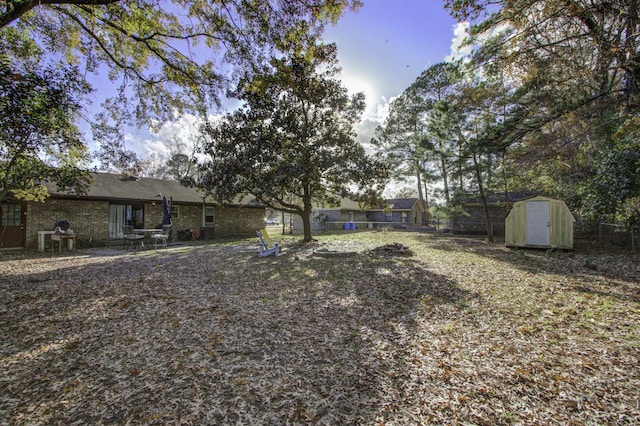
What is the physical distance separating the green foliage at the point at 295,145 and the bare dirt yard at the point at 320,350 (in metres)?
5.61

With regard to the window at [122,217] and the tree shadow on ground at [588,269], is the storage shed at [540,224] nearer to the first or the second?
the tree shadow on ground at [588,269]

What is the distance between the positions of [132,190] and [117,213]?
1.42 m

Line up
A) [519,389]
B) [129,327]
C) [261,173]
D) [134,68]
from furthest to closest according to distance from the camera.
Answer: [261,173]
[134,68]
[129,327]
[519,389]

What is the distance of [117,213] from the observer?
582 inches

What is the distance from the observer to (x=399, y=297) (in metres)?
5.52

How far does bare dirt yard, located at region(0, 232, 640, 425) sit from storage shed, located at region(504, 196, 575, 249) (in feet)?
15.7

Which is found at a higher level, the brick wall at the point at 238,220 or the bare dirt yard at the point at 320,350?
the brick wall at the point at 238,220

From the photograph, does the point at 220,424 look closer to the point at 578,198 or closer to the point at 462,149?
the point at 462,149

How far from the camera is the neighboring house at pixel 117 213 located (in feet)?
38.9

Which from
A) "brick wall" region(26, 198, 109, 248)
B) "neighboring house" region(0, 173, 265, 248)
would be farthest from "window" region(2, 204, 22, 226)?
"brick wall" region(26, 198, 109, 248)

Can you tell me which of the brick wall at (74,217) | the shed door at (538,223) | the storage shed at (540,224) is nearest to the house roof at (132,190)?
the brick wall at (74,217)

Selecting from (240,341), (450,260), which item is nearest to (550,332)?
(240,341)

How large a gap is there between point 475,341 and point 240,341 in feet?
9.81

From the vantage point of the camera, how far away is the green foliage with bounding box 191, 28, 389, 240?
11492 millimetres
